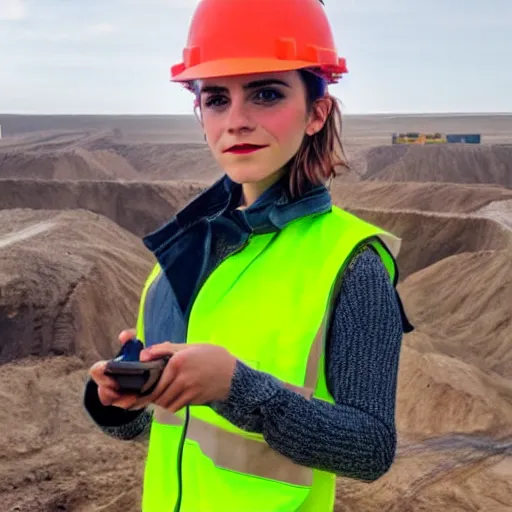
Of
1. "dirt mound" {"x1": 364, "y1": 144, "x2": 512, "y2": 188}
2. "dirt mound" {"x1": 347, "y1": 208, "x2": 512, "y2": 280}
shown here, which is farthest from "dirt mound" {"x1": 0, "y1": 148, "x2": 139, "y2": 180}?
"dirt mound" {"x1": 347, "y1": 208, "x2": 512, "y2": 280}

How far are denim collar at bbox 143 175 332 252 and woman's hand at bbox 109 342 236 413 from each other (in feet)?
1.26

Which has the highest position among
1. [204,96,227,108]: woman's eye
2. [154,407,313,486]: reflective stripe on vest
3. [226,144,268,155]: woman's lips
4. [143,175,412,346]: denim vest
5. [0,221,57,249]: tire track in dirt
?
[204,96,227,108]: woman's eye

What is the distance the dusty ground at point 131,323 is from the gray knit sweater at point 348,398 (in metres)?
5.60

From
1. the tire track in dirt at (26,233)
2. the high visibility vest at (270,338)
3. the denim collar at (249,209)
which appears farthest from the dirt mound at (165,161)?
the high visibility vest at (270,338)

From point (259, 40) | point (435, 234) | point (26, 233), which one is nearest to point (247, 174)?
point (259, 40)

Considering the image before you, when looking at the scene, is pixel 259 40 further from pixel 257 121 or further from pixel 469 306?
pixel 469 306

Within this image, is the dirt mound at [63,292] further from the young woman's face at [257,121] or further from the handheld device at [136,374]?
the handheld device at [136,374]

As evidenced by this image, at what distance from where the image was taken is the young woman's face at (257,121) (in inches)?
66.9

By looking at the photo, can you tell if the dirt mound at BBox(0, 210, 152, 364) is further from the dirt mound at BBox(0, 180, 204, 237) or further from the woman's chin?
the woman's chin

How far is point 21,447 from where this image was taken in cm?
806

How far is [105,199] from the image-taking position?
27.8m

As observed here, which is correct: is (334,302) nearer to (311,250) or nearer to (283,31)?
(311,250)

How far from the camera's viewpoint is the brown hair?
1745 mm

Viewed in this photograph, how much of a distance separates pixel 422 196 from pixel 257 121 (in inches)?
1127
